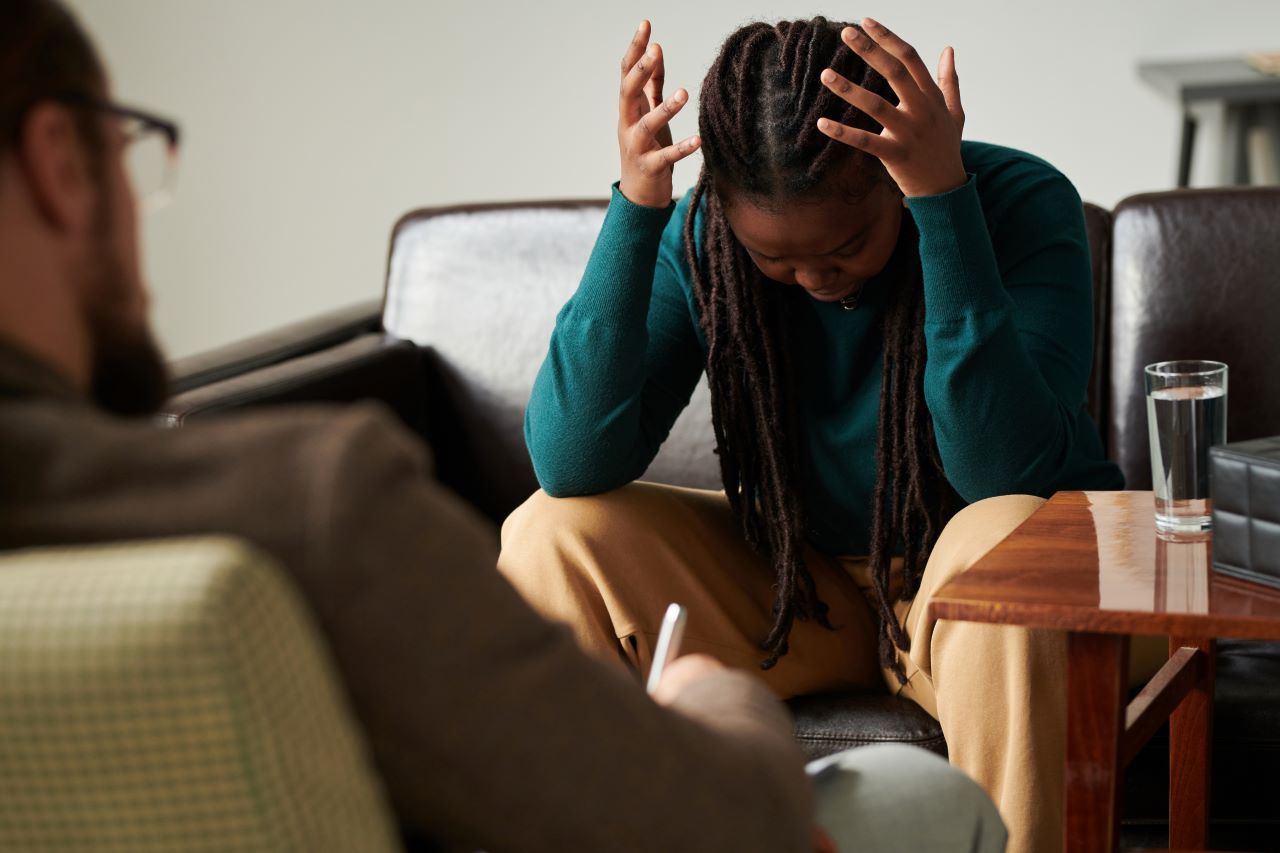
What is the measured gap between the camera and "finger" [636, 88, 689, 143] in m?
1.36

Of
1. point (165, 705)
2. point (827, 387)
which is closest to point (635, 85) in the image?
point (827, 387)

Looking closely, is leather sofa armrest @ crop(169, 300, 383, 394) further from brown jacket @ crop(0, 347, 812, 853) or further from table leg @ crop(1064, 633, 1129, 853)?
brown jacket @ crop(0, 347, 812, 853)

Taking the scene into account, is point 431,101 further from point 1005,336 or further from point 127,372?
point 127,372

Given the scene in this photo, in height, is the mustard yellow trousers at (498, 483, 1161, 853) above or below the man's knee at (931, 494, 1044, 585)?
below

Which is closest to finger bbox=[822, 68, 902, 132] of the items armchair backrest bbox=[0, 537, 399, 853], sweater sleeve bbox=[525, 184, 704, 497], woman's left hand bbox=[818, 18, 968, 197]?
woman's left hand bbox=[818, 18, 968, 197]

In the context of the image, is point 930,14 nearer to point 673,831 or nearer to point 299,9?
point 299,9

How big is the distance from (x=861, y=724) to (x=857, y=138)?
548mm

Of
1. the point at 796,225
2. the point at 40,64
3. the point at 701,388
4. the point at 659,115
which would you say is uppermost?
the point at 40,64

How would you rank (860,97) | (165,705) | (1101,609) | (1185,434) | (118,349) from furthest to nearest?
(860,97) < (1185,434) < (1101,609) < (118,349) < (165,705)

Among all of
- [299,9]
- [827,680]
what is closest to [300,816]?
[827,680]

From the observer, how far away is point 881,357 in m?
1.50

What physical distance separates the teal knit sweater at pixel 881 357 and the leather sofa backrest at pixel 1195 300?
0.30m

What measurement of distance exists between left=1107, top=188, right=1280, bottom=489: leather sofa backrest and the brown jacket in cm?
131

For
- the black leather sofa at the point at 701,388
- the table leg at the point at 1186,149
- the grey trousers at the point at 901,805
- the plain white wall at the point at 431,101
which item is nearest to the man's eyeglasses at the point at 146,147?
the grey trousers at the point at 901,805
